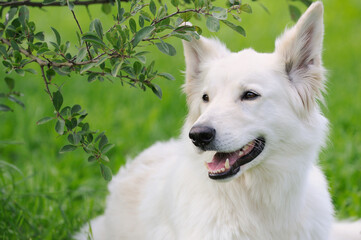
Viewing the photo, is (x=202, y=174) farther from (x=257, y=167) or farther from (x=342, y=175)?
(x=342, y=175)

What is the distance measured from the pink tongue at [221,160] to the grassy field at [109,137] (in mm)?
1359

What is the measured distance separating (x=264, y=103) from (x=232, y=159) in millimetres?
417

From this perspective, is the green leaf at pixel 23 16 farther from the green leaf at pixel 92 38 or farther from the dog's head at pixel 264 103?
the dog's head at pixel 264 103

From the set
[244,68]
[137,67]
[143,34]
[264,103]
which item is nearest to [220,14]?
[143,34]

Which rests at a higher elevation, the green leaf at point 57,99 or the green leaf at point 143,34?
the green leaf at point 143,34

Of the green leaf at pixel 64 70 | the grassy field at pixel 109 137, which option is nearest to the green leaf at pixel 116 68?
the green leaf at pixel 64 70

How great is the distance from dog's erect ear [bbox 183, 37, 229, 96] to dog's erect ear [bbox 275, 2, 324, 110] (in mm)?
491

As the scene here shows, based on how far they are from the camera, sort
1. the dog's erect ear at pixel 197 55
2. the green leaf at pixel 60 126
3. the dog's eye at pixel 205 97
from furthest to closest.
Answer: the dog's erect ear at pixel 197 55 < the dog's eye at pixel 205 97 < the green leaf at pixel 60 126

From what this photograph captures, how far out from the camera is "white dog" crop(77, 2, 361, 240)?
9.93 ft

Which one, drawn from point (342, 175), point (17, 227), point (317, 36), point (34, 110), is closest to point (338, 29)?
point (342, 175)

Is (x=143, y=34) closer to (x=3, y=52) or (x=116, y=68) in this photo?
(x=116, y=68)

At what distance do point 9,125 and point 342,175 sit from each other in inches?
159

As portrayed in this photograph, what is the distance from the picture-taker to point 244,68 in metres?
3.14

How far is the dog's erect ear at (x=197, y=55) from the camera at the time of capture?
3539mm
